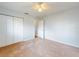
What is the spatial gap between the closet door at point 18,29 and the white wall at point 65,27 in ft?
7.21

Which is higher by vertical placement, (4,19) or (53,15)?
(53,15)

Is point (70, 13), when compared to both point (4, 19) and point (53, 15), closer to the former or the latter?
point (53, 15)

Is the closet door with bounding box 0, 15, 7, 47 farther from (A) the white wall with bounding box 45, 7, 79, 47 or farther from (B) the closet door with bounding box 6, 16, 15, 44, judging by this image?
(A) the white wall with bounding box 45, 7, 79, 47

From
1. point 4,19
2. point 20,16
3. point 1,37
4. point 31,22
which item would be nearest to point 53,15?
point 31,22

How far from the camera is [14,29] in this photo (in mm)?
4512

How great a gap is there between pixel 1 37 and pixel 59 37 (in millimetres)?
3560

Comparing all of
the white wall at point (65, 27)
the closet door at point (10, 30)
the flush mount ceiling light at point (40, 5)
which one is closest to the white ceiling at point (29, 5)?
the flush mount ceiling light at point (40, 5)

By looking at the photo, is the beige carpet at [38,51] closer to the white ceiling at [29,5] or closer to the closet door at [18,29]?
the closet door at [18,29]

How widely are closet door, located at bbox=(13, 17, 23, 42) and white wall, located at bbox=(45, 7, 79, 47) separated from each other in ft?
7.21

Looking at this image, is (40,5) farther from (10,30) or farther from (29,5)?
(10,30)

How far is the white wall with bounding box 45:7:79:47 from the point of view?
378cm

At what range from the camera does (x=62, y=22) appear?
15.0 ft

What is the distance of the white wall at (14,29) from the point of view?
12.6 feet

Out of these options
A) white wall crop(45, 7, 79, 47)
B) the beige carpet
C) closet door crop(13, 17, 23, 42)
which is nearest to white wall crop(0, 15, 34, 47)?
closet door crop(13, 17, 23, 42)
